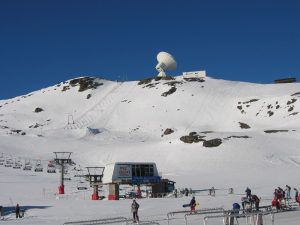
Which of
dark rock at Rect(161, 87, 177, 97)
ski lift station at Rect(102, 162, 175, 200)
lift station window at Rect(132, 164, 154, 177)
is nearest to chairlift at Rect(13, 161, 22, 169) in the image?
ski lift station at Rect(102, 162, 175, 200)

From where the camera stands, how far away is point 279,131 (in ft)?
264

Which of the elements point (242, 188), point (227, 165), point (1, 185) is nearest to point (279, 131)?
point (227, 165)

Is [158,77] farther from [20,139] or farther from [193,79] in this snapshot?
[20,139]

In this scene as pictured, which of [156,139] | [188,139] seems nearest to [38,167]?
[188,139]

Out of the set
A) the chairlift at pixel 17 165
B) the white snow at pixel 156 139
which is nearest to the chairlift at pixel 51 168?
the white snow at pixel 156 139

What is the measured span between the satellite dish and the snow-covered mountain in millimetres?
11517

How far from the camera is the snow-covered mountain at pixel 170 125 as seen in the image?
64312 mm

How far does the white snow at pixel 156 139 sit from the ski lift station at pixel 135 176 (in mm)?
2949

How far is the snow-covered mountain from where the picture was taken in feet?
211

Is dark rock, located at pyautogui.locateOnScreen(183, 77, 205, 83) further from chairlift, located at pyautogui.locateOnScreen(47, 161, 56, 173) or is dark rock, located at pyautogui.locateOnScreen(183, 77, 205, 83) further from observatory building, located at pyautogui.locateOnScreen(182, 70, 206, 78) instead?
chairlift, located at pyautogui.locateOnScreen(47, 161, 56, 173)

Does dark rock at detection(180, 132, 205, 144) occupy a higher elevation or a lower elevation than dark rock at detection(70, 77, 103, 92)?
lower

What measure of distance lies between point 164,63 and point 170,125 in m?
57.3

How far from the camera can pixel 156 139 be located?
92250mm

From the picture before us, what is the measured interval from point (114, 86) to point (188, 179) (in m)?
99.6
